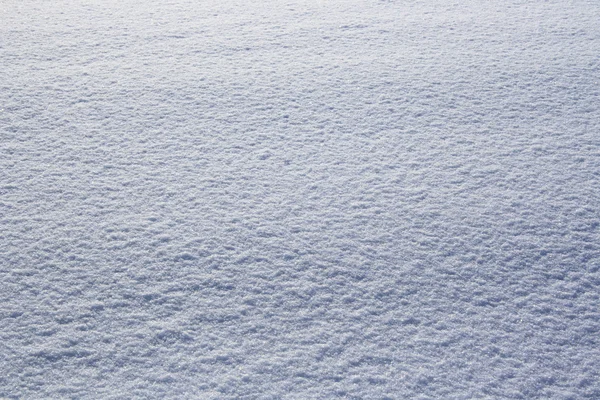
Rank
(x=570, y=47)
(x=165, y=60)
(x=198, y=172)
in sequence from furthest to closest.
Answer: (x=570, y=47), (x=165, y=60), (x=198, y=172)

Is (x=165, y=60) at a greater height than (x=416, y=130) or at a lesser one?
greater

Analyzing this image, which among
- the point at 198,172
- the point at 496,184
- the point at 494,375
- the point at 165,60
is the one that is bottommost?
the point at 494,375

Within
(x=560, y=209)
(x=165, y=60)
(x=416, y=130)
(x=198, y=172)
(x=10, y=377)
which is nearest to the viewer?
(x=10, y=377)

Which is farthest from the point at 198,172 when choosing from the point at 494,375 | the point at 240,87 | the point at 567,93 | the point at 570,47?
the point at 570,47

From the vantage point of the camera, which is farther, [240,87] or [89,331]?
[240,87]

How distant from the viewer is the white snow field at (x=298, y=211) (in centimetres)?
135

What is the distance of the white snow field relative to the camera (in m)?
1.35

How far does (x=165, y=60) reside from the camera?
2.73 m

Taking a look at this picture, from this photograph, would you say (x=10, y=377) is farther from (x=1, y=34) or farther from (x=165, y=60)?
(x=1, y=34)

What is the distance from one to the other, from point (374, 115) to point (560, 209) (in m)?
0.74

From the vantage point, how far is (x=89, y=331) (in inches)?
55.5

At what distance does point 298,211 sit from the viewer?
181 centimetres

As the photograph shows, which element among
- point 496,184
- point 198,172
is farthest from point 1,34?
point 496,184

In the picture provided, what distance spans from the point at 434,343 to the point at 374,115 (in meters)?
1.11
